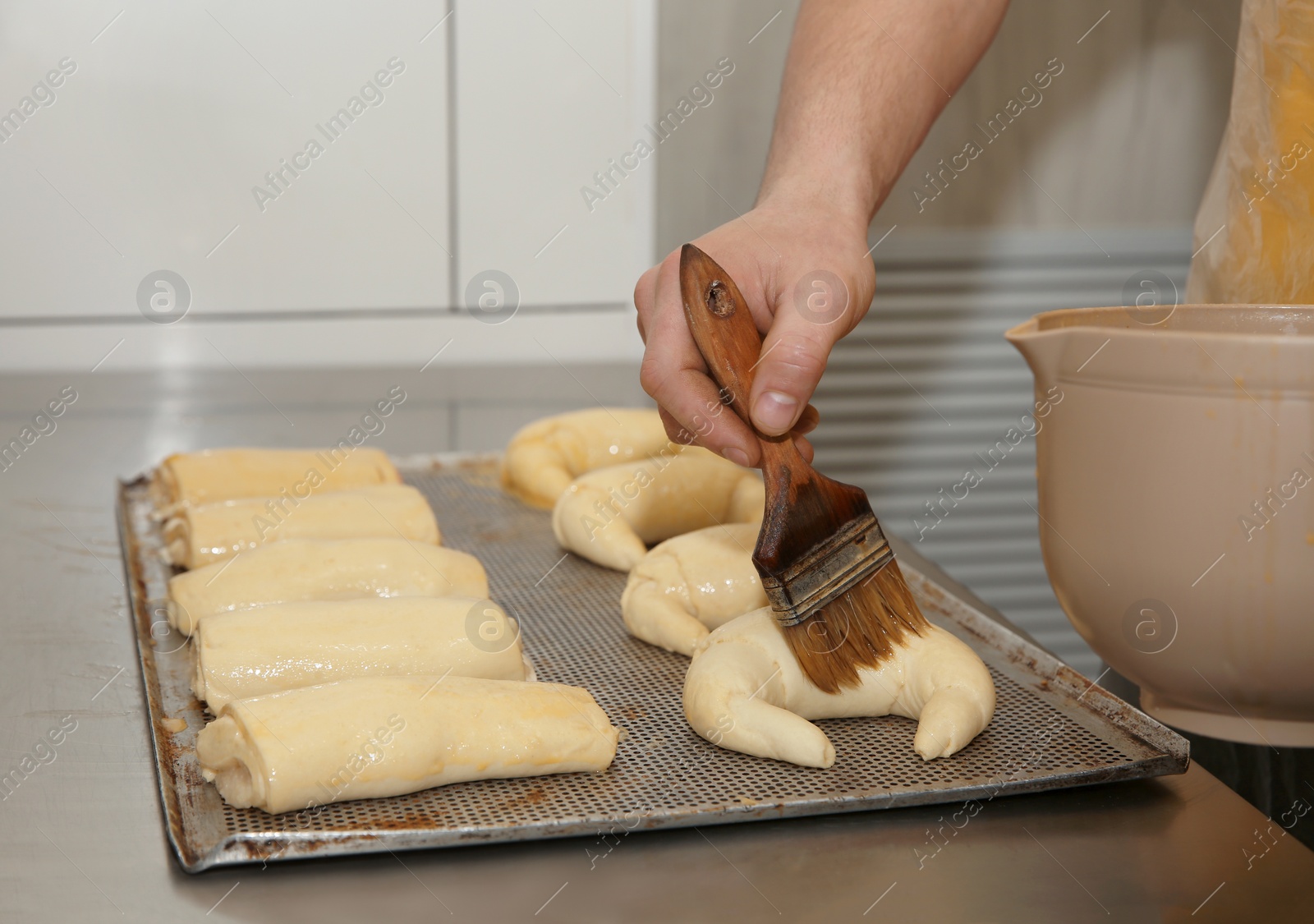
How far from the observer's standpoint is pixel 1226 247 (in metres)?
1.06

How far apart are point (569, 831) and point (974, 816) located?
10.2 inches

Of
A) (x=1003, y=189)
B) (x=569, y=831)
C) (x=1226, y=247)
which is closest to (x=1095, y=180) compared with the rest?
(x=1003, y=189)

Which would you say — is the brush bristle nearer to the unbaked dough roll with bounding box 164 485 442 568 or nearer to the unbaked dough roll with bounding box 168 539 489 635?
the unbaked dough roll with bounding box 168 539 489 635

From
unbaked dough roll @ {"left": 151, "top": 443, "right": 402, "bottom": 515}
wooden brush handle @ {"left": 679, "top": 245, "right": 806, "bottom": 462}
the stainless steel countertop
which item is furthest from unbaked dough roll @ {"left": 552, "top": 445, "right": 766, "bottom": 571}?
the stainless steel countertop

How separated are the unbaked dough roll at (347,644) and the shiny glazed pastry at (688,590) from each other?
0.40ft

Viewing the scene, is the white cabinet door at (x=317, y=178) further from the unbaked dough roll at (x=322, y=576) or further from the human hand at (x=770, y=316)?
the human hand at (x=770, y=316)

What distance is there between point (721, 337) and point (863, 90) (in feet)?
1.31

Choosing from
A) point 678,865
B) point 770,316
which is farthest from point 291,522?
point 678,865

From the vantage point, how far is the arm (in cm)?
90

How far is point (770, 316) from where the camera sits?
1003mm

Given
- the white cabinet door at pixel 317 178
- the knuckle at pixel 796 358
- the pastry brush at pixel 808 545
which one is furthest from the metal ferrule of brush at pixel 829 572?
the white cabinet door at pixel 317 178

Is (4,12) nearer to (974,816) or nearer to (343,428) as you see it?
(343,428)

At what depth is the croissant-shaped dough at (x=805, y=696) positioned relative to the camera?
0.78 m

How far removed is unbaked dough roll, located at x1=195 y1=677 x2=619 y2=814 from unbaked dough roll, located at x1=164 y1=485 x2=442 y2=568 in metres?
0.40
